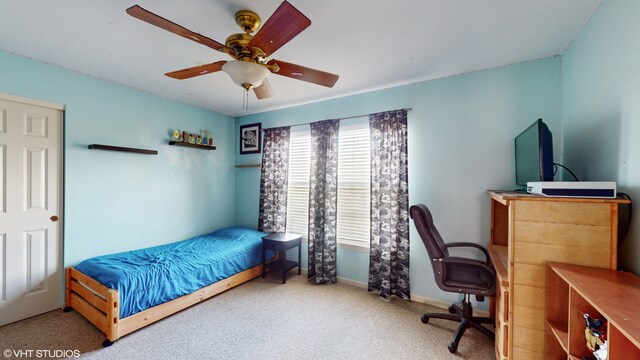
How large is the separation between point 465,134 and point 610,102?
1.07 m

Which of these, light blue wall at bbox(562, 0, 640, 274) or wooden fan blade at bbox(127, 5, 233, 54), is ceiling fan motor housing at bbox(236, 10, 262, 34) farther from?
light blue wall at bbox(562, 0, 640, 274)

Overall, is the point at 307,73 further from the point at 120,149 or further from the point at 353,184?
the point at 120,149

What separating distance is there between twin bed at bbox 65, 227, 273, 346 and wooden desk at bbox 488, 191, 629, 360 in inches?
105

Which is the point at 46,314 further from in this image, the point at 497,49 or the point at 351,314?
the point at 497,49

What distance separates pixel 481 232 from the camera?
240 centimetres

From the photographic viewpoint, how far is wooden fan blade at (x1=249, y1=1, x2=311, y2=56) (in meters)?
1.14

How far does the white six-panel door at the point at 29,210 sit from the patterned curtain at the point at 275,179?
7.19ft

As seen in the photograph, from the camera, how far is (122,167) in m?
2.90

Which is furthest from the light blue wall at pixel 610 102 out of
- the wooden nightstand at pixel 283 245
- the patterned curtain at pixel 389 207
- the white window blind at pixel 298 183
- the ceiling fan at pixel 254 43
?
the wooden nightstand at pixel 283 245

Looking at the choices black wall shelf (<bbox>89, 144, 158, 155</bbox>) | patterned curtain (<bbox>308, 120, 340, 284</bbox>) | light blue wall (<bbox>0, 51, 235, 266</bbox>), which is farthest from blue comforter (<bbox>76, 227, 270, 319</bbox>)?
black wall shelf (<bbox>89, 144, 158, 155</bbox>)

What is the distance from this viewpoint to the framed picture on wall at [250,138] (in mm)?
3953

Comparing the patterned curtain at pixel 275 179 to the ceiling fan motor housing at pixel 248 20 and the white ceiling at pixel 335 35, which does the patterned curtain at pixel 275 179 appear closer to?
the white ceiling at pixel 335 35

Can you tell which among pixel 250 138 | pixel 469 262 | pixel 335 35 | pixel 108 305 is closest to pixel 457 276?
pixel 469 262

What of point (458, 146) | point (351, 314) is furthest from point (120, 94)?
point (458, 146)
